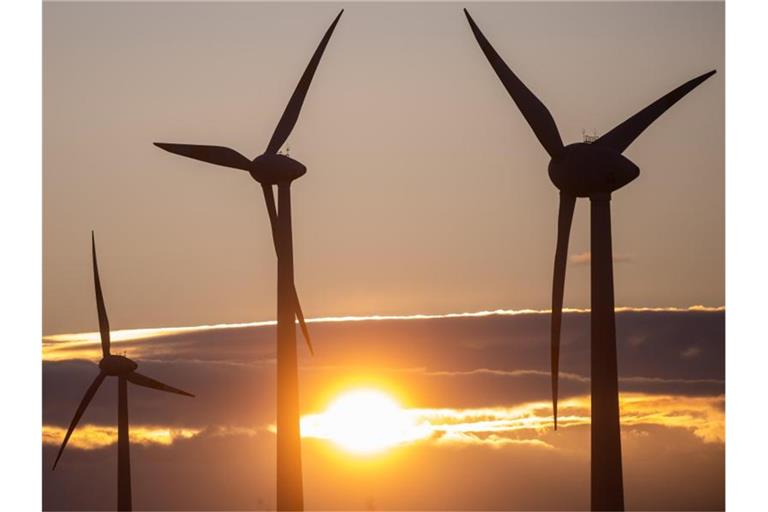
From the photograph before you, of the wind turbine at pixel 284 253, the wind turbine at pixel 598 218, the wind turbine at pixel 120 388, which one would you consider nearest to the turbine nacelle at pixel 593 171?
the wind turbine at pixel 598 218

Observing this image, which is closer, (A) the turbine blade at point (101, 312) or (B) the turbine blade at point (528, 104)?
(B) the turbine blade at point (528, 104)

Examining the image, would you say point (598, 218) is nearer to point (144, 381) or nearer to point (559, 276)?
point (559, 276)

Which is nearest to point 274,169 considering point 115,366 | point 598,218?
point 598,218

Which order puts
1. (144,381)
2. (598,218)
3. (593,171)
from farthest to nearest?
(144,381) < (593,171) < (598,218)

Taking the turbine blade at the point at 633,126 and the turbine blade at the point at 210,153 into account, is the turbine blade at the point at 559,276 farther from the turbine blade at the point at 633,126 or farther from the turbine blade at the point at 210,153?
the turbine blade at the point at 210,153

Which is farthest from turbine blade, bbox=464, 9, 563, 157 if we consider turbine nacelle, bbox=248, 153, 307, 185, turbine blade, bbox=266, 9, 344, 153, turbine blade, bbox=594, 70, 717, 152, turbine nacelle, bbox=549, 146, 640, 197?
turbine nacelle, bbox=248, 153, 307, 185
